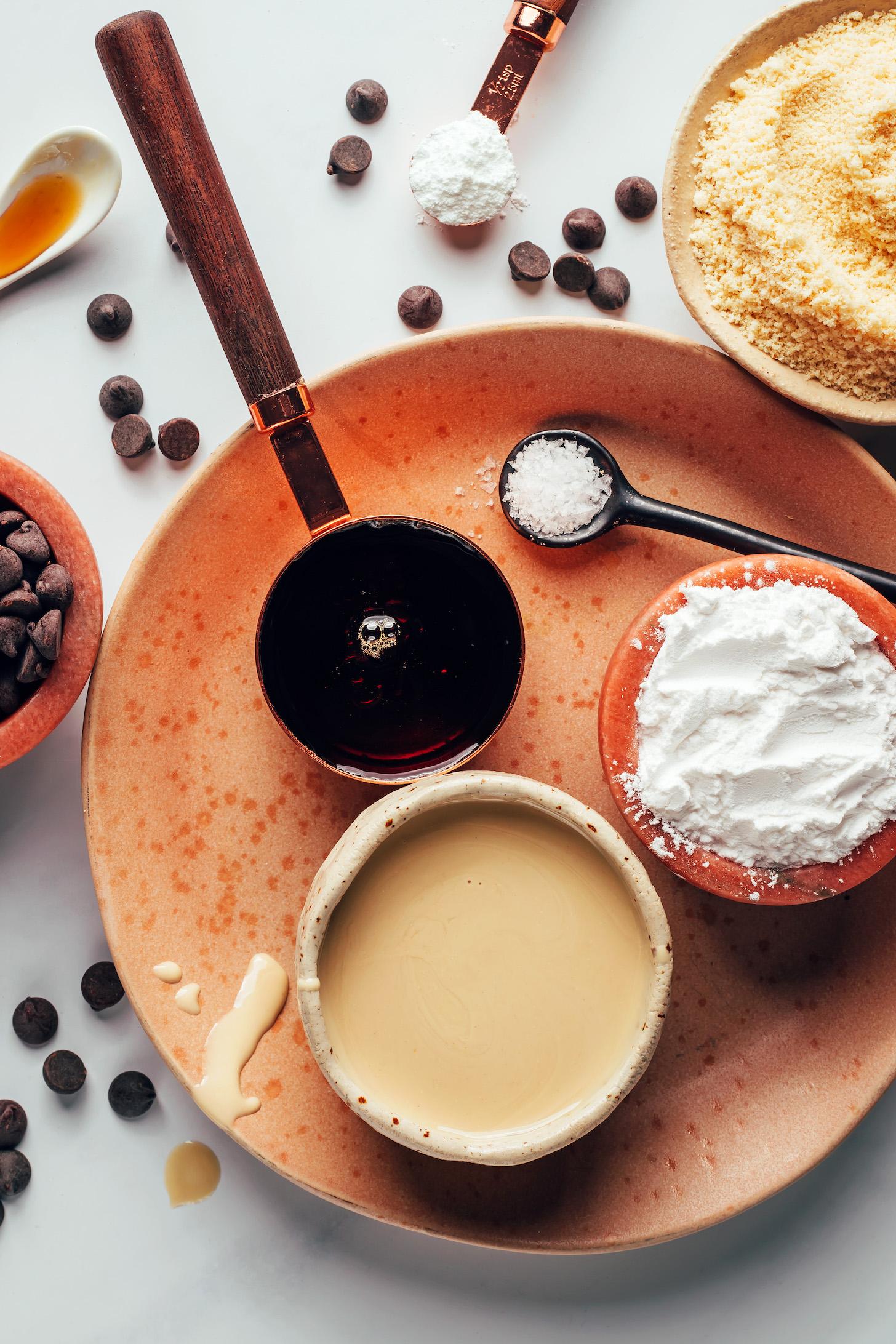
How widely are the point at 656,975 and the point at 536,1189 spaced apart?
1.25 feet

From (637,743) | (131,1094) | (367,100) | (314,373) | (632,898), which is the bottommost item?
(131,1094)

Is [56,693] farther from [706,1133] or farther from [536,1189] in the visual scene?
[706,1133]

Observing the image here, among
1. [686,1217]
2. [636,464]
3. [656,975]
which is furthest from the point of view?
[636,464]

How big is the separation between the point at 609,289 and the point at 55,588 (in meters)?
0.85

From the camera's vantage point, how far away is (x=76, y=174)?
4.25 ft

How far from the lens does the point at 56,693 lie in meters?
1.08

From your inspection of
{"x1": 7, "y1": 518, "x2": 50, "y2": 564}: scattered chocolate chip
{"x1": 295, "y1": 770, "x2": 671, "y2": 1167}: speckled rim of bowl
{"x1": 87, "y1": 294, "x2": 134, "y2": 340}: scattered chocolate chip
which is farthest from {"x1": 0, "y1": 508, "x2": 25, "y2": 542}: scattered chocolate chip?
{"x1": 295, "y1": 770, "x2": 671, "y2": 1167}: speckled rim of bowl

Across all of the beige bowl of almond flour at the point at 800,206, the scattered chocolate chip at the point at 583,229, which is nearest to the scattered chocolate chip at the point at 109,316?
the scattered chocolate chip at the point at 583,229

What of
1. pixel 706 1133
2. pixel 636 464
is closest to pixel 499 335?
pixel 636 464

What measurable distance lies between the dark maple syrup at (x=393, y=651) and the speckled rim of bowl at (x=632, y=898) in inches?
6.3

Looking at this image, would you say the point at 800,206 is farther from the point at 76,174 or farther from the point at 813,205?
the point at 76,174

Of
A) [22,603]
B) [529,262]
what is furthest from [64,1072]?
[529,262]

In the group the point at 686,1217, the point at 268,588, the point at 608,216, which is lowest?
the point at 686,1217

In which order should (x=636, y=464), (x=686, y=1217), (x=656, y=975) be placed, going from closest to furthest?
(x=656, y=975), (x=686, y=1217), (x=636, y=464)
